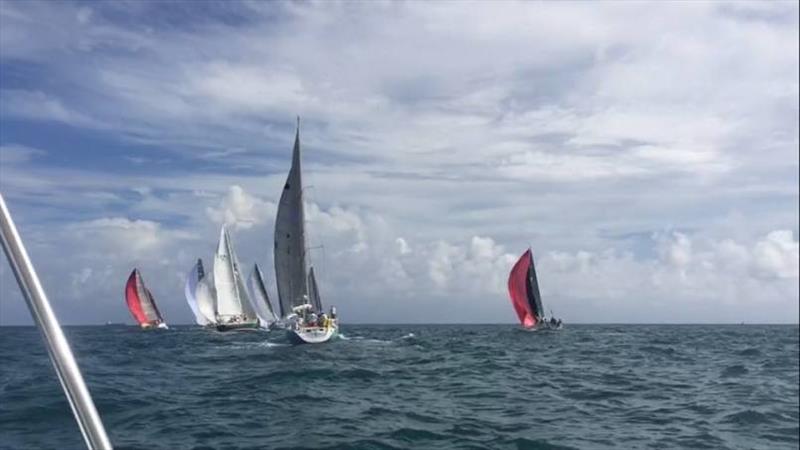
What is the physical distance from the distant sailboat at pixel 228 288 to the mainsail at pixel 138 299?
1450 centimetres

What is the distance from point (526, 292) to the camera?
64.1 meters

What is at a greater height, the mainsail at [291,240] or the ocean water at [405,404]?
the mainsail at [291,240]

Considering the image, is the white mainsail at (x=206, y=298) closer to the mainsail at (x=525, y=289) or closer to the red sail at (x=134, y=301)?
the red sail at (x=134, y=301)

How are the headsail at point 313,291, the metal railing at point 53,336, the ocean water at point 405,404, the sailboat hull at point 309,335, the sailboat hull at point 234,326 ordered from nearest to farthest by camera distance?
the metal railing at point 53,336
the ocean water at point 405,404
the sailboat hull at point 309,335
the headsail at point 313,291
the sailboat hull at point 234,326

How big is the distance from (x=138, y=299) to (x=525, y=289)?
41.6 meters

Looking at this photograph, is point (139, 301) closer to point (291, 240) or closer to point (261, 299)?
point (261, 299)

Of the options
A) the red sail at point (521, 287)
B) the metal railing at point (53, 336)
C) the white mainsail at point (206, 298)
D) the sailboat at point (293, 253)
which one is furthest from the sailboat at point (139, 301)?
the metal railing at point (53, 336)

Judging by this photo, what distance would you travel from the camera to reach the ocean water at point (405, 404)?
12.5 m

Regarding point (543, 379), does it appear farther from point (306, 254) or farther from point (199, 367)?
point (306, 254)

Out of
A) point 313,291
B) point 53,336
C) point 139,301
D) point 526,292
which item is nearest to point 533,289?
point 526,292

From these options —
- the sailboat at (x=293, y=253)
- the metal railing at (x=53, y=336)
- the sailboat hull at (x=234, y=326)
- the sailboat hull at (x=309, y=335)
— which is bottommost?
the sailboat hull at (x=234, y=326)

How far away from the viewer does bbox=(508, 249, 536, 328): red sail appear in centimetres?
6397

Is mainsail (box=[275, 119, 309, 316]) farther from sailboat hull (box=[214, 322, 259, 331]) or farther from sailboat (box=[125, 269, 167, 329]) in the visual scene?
sailboat (box=[125, 269, 167, 329])

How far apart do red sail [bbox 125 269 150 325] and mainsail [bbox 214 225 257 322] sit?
51.2 ft
